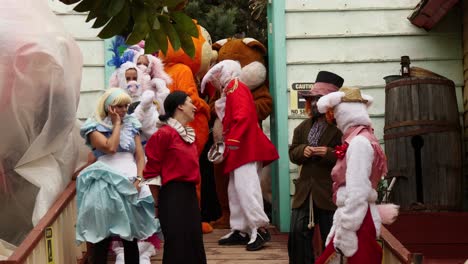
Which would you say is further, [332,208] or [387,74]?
[387,74]

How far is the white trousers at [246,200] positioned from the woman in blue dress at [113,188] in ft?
4.22

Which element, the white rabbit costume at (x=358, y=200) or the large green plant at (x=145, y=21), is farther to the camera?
the white rabbit costume at (x=358, y=200)

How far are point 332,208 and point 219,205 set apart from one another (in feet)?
8.10

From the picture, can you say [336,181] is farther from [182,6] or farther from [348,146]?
[182,6]

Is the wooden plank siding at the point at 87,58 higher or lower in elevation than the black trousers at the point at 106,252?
higher

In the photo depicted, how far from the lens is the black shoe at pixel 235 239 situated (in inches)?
332

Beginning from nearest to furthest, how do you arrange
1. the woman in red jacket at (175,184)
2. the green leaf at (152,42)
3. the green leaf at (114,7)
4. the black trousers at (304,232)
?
1. the green leaf at (114,7)
2. the green leaf at (152,42)
3. the woman in red jacket at (175,184)
4. the black trousers at (304,232)

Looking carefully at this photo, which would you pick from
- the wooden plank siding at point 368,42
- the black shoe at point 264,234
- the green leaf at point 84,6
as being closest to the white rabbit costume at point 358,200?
the black shoe at point 264,234

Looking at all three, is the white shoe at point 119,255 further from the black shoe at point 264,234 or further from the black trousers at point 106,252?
the black shoe at point 264,234

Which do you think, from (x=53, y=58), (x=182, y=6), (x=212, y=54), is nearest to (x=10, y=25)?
(x=53, y=58)

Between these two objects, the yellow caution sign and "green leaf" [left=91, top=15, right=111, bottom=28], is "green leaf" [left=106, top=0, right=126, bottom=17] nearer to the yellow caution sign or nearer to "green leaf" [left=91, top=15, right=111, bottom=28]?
"green leaf" [left=91, top=15, right=111, bottom=28]

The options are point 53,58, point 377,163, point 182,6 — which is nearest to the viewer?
point 182,6

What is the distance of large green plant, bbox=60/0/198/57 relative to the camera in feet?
11.4

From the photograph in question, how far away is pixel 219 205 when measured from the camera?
9391 mm
